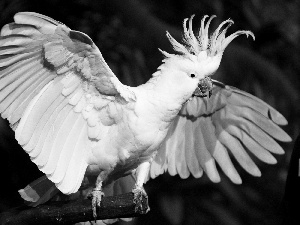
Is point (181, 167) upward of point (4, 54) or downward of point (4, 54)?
downward

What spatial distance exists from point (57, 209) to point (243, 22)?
1526 mm

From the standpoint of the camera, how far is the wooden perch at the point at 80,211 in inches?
82.7

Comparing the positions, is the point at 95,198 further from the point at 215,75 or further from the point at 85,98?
the point at 215,75

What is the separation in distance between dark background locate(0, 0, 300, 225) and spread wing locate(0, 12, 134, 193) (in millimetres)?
974

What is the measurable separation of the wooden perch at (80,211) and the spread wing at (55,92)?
0.06 meters

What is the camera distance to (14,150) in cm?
322

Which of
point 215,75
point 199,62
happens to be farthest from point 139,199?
point 215,75

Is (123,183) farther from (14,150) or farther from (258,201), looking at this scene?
(258,201)

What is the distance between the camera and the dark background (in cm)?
316

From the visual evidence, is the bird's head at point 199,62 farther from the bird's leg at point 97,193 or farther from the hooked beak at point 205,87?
the bird's leg at point 97,193

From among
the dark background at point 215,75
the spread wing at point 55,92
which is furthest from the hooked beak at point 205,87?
the dark background at point 215,75

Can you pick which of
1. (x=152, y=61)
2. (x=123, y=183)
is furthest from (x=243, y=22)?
(x=123, y=183)

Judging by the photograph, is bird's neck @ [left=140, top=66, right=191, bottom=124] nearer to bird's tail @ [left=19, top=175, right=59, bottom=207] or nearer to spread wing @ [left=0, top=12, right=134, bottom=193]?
spread wing @ [left=0, top=12, right=134, bottom=193]

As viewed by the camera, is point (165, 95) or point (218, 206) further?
point (218, 206)
